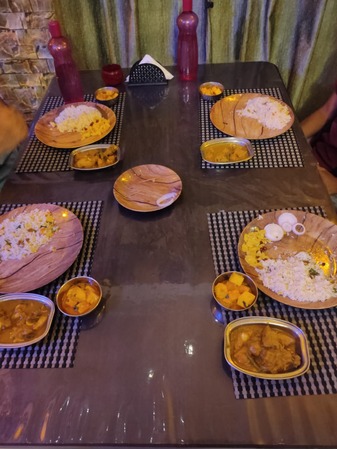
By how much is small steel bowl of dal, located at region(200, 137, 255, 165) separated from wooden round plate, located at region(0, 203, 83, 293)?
639 millimetres

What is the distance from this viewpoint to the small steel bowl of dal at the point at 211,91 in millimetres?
1842

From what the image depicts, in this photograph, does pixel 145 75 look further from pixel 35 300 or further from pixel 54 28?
pixel 35 300

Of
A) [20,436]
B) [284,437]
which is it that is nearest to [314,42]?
[284,437]

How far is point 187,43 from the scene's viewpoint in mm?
1910

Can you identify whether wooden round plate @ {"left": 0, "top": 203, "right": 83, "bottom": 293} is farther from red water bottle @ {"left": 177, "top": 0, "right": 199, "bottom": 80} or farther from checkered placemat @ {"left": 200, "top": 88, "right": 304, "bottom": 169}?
red water bottle @ {"left": 177, "top": 0, "right": 199, "bottom": 80}

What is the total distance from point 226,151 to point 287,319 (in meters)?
0.81

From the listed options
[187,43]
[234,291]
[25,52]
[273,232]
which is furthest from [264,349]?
[25,52]

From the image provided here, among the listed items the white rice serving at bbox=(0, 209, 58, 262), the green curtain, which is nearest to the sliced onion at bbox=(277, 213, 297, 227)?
the white rice serving at bbox=(0, 209, 58, 262)

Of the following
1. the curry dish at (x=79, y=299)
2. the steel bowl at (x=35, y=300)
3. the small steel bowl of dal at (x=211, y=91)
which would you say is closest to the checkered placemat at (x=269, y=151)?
the small steel bowl of dal at (x=211, y=91)

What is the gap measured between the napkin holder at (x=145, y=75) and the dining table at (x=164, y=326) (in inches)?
23.5

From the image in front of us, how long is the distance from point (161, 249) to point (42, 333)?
18.2 inches

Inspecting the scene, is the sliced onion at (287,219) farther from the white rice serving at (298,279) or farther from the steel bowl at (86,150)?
the steel bowl at (86,150)

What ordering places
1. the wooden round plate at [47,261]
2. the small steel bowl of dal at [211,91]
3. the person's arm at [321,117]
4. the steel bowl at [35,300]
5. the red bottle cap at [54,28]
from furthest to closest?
the person's arm at [321,117], the small steel bowl of dal at [211,91], the red bottle cap at [54,28], the wooden round plate at [47,261], the steel bowl at [35,300]

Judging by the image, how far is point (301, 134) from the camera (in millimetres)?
1606
